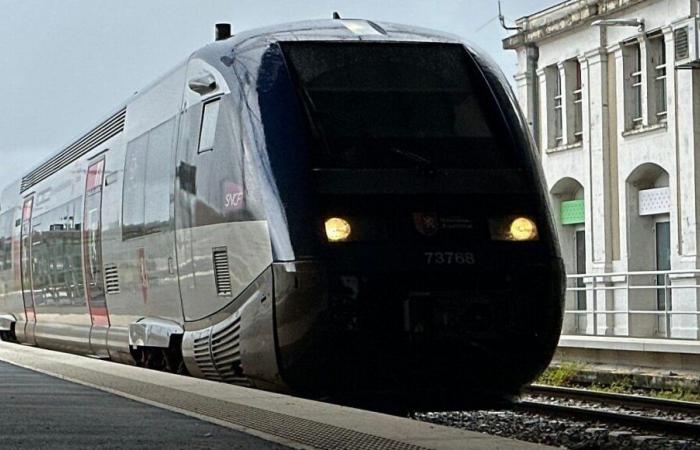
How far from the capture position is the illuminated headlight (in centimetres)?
1194

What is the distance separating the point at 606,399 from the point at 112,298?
5.47m

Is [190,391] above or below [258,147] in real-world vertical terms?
below

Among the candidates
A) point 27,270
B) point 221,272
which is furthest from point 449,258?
point 27,270

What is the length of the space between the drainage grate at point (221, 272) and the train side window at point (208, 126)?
0.90 meters

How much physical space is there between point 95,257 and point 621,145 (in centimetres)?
1808

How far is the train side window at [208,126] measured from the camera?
12930 mm

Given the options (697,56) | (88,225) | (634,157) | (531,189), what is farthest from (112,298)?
(634,157)

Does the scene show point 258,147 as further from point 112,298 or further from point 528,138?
point 112,298

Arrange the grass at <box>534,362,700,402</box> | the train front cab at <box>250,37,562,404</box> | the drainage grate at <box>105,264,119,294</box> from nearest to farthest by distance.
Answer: the train front cab at <box>250,37,562,404</box>
the drainage grate at <box>105,264,119,294</box>
the grass at <box>534,362,700,402</box>

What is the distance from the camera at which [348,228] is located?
38.1 ft

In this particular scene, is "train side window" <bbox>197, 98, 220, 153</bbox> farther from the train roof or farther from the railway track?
the railway track

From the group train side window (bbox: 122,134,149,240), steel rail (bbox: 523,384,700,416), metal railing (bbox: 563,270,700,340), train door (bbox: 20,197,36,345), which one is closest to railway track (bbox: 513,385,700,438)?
steel rail (bbox: 523,384,700,416)

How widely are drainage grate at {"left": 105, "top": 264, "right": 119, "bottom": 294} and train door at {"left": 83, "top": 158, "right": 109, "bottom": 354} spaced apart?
0.29m

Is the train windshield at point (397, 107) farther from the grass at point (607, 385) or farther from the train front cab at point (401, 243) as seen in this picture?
the grass at point (607, 385)
